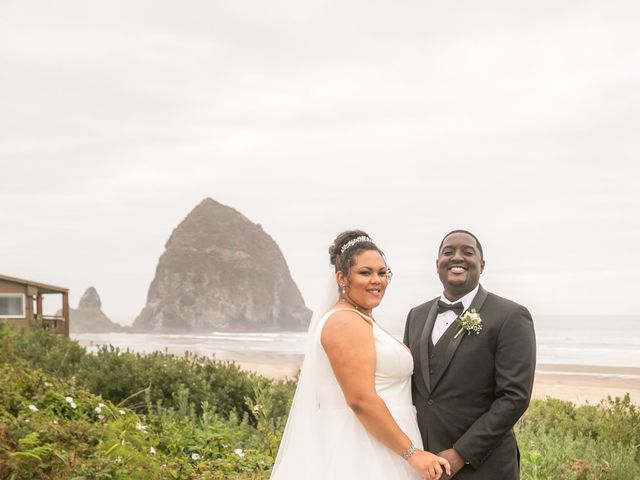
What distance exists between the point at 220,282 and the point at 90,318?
27.9m

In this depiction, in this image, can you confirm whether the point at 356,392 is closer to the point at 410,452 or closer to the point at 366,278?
the point at 410,452

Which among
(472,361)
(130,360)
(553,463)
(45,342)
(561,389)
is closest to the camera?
(472,361)

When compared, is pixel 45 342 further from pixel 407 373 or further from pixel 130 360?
pixel 407 373

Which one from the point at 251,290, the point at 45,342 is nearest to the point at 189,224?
A: the point at 251,290

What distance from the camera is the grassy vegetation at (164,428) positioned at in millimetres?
6410

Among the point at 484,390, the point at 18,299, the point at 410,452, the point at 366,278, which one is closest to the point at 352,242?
the point at 366,278

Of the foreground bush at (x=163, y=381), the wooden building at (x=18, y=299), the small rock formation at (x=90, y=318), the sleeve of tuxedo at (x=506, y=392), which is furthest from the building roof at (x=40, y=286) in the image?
the small rock formation at (x=90, y=318)

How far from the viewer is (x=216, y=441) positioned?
7957 mm

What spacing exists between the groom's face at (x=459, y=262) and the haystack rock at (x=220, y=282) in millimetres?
136776

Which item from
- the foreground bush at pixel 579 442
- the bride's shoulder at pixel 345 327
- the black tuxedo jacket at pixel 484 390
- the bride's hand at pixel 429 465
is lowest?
the foreground bush at pixel 579 442

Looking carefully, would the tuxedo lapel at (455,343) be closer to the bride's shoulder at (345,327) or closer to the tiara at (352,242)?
the bride's shoulder at (345,327)

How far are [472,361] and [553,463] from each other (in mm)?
3901

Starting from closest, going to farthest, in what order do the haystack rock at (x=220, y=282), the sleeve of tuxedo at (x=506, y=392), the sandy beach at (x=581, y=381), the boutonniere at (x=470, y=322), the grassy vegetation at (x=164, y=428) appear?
the sleeve of tuxedo at (x=506, y=392)
the boutonniere at (x=470, y=322)
the grassy vegetation at (x=164, y=428)
the sandy beach at (x=581, y=381)
the haystack rock at (x=220, y=282)

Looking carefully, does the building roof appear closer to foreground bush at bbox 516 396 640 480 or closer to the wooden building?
the wooden building
